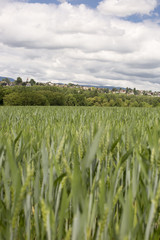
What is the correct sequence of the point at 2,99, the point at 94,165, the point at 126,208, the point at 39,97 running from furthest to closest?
the point at 2,99, the point at 39,97, the point at 94,165, the point at 126,208

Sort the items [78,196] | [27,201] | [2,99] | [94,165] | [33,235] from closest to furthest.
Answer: [78,196]
[27,201]
[33,235]
[94,165]
[2,99]

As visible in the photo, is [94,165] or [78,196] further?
[94,165]

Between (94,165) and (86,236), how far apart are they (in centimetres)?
55

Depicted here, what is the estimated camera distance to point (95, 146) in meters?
0.69

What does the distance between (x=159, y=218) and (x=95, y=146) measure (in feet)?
1.33

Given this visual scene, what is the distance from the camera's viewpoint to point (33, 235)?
0.84m

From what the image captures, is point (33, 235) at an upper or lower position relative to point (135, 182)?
lower

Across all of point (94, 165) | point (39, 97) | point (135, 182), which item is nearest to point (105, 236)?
point (135, 182)

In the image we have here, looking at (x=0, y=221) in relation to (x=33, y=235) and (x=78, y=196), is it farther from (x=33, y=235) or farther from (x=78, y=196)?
(x=78, y=196)

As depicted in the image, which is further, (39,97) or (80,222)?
(39,97)

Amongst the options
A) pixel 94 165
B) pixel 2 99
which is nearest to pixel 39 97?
pixel 2 99

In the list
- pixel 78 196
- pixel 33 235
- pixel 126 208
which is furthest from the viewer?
pixel 33 235

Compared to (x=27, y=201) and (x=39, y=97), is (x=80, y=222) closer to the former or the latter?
(x=27, y=201)

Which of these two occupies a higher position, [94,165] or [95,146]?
[95,146]
